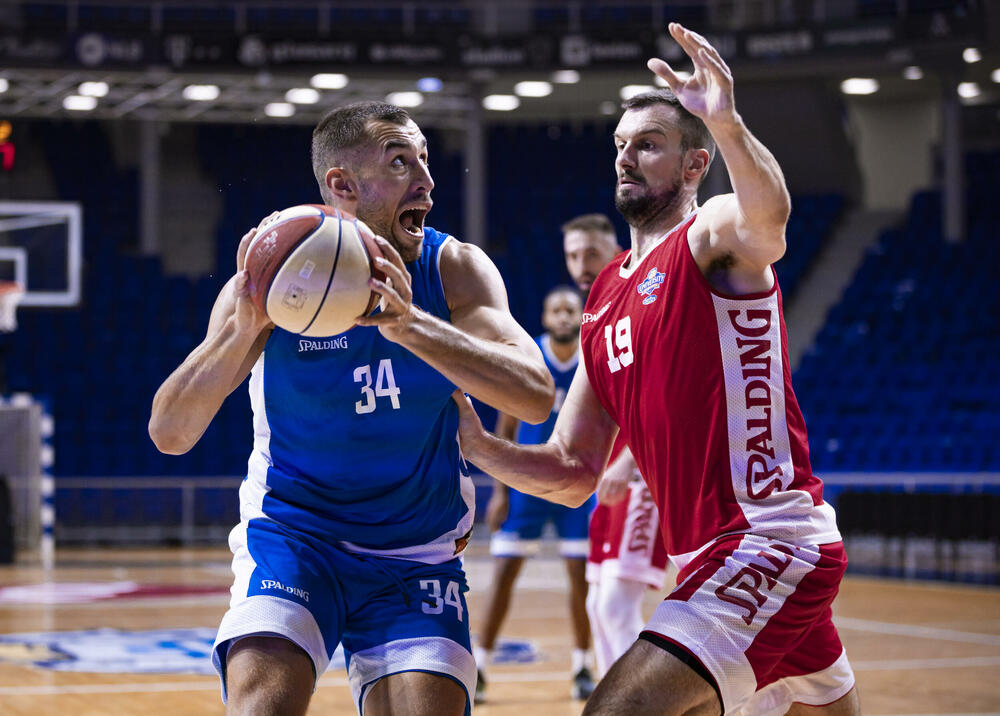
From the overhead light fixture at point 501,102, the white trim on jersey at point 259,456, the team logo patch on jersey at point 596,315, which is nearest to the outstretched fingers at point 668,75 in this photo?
the team logo patch on jersey at point 596,315

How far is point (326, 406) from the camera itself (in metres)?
3.35

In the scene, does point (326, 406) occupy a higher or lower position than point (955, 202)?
higher

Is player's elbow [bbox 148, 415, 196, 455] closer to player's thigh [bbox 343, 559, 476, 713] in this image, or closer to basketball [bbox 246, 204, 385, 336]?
basketball [bbox 246, 204, 385, 336]

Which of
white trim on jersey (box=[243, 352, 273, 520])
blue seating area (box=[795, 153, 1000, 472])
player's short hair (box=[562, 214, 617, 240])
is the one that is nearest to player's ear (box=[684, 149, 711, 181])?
white trim on jersey (box=[243, 352, 273, 520])

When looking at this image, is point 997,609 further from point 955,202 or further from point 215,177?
point 215,177

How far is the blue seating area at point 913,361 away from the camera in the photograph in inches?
655

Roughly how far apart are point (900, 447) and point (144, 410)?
34.5ft

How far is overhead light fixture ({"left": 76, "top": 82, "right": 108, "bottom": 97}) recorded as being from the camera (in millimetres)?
19891

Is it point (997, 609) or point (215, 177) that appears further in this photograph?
point (215, 177)

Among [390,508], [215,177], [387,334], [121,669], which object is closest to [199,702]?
[121,669]

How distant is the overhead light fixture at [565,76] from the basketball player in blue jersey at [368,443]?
1650 centimetres

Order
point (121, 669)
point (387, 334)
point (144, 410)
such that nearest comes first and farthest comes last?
1. point (387, 334)
2. point (121, 669)
3. point (144, 410)

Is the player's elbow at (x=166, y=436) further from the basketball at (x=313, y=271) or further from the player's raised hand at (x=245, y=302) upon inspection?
the basketball at (x=313, y=271)

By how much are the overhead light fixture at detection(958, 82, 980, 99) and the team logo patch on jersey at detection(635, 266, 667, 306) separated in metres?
19.7
